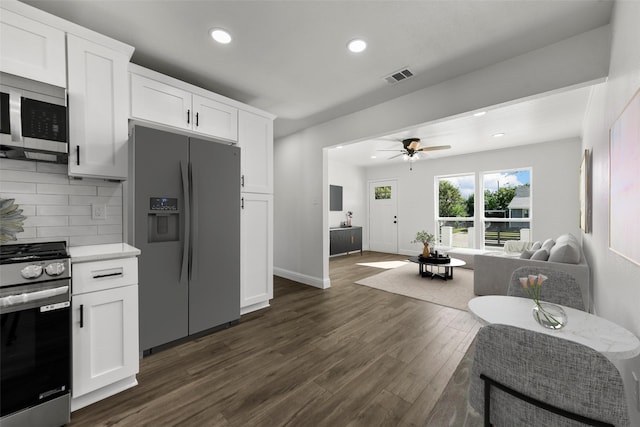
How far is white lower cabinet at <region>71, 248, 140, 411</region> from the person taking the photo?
1.65 m

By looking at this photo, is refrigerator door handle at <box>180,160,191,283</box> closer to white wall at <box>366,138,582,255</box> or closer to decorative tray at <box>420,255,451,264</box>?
decorative tray at <box>420,255,451,264</box>

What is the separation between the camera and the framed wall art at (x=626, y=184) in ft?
4.01

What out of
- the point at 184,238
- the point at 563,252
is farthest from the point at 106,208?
the point at 563,252

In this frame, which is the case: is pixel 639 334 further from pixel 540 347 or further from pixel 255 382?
pixel 255 382

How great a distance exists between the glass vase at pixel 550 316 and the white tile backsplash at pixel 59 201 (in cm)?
315

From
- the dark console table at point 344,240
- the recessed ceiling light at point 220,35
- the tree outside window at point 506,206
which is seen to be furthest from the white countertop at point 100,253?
the tree outside window at point 506,206

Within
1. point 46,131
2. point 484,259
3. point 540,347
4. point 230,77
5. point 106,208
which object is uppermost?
point 230,77

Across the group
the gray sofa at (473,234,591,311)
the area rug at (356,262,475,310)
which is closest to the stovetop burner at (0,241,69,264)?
the area rug at (356,262,475,310)

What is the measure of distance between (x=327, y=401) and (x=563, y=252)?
134 inches

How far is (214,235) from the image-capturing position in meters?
2.65

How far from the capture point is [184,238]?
240cm

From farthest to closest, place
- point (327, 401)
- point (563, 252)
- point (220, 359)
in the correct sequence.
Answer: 1. point (563, 252)
2. point (220, 359)
3. point (327, 401)

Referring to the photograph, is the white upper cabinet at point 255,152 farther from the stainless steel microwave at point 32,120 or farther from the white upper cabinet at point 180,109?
the stainless steel microwave at point 32,120

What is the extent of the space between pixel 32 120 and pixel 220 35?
4.79 ft
